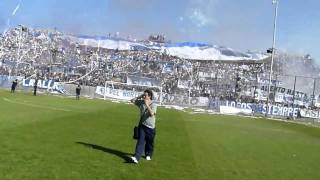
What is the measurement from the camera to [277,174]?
48.6 ft

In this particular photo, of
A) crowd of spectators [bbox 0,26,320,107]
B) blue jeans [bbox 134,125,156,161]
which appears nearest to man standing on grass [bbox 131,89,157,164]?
blue jeans [bbox 134,125,156,161]

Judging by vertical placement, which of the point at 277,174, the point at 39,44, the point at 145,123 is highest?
the point at 39,44

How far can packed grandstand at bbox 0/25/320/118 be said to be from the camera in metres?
73.9

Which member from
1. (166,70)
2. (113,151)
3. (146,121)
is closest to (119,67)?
(166,70)

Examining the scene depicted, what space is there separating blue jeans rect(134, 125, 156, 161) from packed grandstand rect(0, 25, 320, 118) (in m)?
53.1

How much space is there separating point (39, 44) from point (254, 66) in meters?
33.3

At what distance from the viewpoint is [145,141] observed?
14.9 metres

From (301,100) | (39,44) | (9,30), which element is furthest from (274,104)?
(9,30)

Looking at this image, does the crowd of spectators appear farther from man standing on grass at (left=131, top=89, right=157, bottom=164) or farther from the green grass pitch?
man standing on grass at (left=131, top=89, right=157, bottom=164)

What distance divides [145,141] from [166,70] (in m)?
70.8

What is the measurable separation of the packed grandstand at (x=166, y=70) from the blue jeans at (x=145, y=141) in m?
53.1

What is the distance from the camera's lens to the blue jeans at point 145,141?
47.4ft

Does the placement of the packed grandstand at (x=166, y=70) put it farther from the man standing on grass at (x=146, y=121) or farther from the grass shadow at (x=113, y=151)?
the man standing on grass at (x=146, y=121)

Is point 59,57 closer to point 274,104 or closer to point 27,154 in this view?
point 274,104
